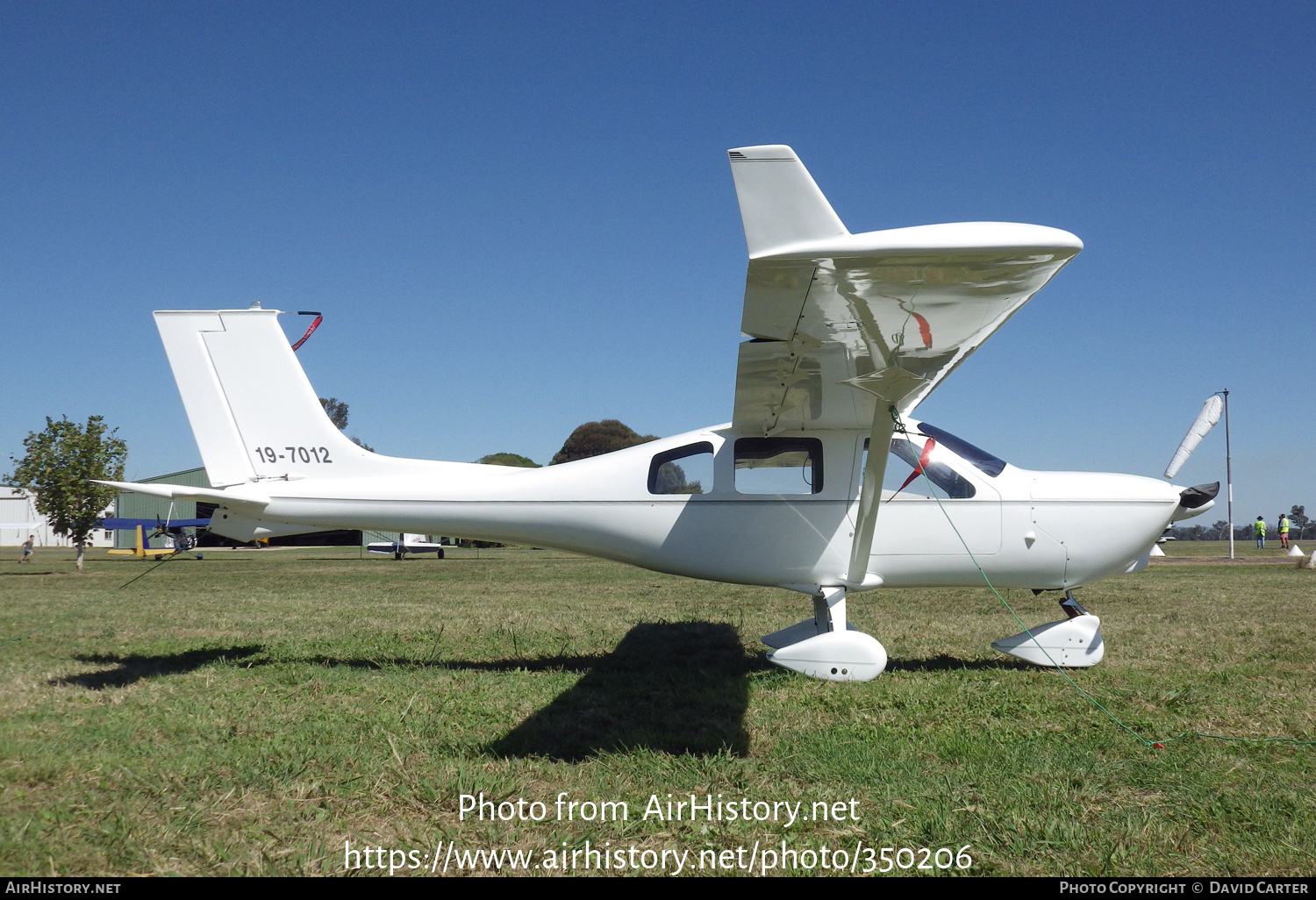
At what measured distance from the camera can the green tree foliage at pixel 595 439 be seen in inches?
2133

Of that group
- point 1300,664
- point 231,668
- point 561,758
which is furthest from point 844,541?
point 231,668

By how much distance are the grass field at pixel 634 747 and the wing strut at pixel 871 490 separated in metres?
0.89

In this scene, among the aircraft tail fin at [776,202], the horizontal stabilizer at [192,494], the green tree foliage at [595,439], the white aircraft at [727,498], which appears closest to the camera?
the aircraft tail fin at [776,202]

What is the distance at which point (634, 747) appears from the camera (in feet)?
13.9

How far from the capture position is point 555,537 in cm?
637

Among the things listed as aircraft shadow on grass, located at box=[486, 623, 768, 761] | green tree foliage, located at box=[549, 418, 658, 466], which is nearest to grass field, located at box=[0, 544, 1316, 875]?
aircraft shadow on grass, located at box=[486, 623, 768, 761]

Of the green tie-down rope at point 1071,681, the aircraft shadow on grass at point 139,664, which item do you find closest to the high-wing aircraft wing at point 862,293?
the green tie-down rope at point 1071,681

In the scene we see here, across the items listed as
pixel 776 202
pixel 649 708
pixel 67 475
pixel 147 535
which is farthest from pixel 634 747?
pixel 147 535

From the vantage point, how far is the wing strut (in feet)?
17.4

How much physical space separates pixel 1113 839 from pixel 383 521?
204 inches

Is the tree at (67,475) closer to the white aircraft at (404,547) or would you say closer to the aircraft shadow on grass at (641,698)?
the white aircraft at (404,547)

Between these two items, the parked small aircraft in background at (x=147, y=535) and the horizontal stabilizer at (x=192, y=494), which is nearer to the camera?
the horizontal stabilizer at (x=192, y=494)

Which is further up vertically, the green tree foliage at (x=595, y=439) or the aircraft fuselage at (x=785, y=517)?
the green tree foliage at (x=595, y=439)
